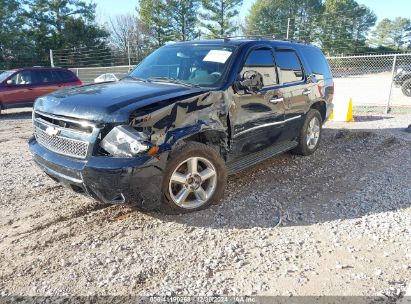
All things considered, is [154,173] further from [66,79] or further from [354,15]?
[354,15]

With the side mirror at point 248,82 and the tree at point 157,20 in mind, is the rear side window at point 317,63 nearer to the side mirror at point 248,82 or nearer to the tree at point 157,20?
the side mirror at point 248,82

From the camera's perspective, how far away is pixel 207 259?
3.03m

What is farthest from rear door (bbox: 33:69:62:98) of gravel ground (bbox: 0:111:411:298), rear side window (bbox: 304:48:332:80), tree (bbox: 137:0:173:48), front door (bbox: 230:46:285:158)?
tree (bbox: 137:0:173:48)

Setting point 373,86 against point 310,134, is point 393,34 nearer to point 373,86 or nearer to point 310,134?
point 373,86

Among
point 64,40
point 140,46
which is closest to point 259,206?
point 140,46

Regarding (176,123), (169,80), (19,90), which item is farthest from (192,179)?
(19,90)

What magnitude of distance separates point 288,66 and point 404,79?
1212 centimetres

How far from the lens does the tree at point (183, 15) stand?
3978 cm

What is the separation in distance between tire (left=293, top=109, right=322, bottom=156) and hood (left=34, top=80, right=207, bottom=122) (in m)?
2.55

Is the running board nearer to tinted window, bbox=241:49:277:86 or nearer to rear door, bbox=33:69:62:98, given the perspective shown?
tinted window, bbox=241:49:277:86

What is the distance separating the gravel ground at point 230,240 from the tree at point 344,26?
39863 mm

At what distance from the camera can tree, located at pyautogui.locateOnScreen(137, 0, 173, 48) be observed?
39.6 m

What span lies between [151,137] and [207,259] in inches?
47.3

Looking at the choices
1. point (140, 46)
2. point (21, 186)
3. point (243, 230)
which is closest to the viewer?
point (243, 230)
